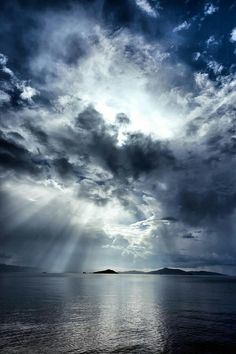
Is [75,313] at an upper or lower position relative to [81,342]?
upper

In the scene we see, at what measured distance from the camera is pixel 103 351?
1843 inches

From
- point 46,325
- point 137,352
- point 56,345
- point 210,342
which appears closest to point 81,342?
point 56,345

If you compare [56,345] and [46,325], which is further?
[46,325]

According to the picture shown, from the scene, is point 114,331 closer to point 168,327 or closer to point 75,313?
point 168,327

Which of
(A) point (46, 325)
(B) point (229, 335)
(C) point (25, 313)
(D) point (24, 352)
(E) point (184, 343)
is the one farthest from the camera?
(C) point (25, 313)

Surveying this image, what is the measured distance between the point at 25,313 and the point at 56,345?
33.5m

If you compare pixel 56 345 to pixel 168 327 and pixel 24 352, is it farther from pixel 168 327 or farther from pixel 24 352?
pixel 168 327

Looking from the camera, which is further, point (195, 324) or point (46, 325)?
point (195, 324)

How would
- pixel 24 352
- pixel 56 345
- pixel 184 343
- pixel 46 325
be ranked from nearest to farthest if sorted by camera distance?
pixel 24 352, pixel 56 345, pixel 184 343, pixel 46 325

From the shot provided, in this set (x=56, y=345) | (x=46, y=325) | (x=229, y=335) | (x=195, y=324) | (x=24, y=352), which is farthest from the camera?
(x=195, y=324)

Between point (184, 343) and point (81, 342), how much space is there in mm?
17967

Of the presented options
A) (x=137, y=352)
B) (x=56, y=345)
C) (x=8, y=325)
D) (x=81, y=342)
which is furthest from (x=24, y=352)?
(x=8, y=325)

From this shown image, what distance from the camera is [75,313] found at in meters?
83.0

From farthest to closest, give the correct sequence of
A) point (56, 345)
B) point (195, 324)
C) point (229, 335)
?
point (195, 324), point (229, 335), point (56, 345)
